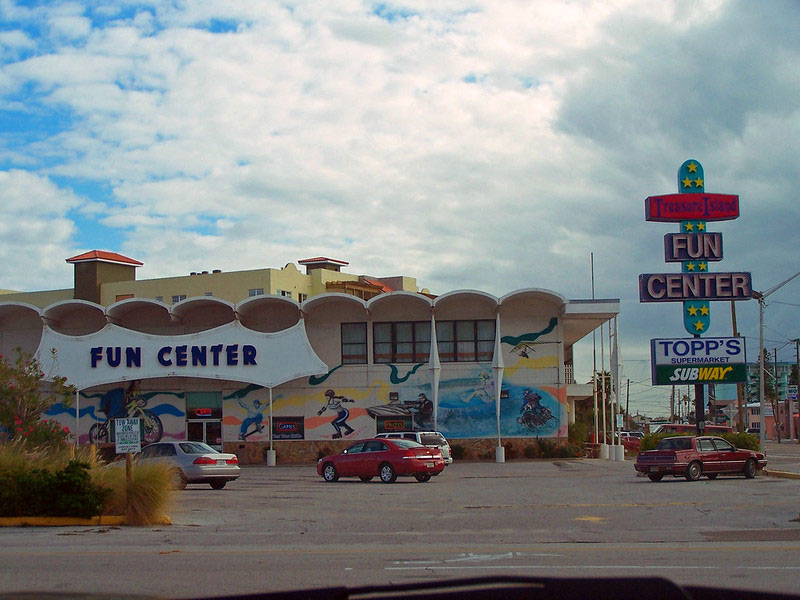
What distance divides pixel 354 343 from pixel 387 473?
2052 cm

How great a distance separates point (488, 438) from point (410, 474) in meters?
18.9

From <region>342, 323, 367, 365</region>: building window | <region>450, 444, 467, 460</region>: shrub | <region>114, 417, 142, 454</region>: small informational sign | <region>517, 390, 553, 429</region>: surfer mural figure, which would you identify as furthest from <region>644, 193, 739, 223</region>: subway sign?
<region>114, 417, 142, 454</region>: small informational sign

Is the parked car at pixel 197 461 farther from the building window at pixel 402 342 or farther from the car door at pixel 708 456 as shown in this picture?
the building window at pixel 402 342

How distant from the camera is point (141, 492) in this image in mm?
17344

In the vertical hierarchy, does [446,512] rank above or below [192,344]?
below

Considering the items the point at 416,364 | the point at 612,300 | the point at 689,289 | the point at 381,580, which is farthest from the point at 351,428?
the point at 381,580

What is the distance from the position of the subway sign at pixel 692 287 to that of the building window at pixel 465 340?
10.1 m

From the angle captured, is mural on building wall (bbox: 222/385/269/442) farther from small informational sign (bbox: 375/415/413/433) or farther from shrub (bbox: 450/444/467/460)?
shrub (bbox: 450/444/467/460)

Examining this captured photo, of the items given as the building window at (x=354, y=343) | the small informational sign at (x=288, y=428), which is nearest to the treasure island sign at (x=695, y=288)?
the building window at (x=354, y=343)

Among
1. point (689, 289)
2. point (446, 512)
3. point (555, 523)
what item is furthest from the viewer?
point (689, 289)

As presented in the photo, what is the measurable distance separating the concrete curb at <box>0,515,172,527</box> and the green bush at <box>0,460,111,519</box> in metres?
0.13

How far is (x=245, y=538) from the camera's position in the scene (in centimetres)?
1496

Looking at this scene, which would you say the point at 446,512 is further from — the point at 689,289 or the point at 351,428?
the point at 351,428

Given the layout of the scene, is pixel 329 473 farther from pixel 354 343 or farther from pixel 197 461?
pixel 354 343
